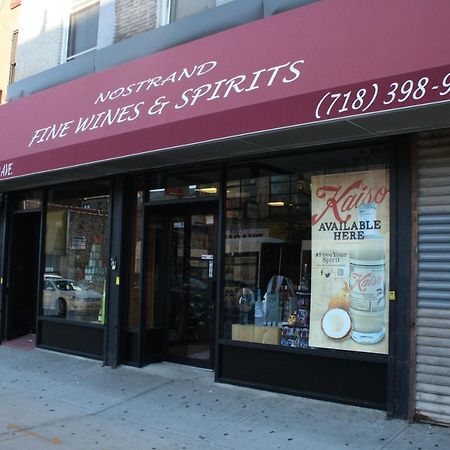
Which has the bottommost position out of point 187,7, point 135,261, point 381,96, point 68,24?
point 135,261

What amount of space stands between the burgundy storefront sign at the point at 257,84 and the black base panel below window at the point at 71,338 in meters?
2.62

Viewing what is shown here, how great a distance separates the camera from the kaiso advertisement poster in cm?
582

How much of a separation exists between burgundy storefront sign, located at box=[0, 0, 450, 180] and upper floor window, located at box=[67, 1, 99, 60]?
5.50 feet

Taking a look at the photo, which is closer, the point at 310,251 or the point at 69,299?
the point at 310,251

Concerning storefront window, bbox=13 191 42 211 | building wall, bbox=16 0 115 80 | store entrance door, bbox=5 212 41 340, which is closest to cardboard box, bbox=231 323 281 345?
storefront window, bbox=13 191 42 211

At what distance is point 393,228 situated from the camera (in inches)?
222

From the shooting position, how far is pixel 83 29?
9.91m

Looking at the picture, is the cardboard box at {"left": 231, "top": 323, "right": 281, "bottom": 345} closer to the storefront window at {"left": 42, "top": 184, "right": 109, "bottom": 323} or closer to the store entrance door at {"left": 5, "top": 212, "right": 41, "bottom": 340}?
the storefront window at {"left": 42, "top": 184, "right": 109, "bottom": 323}

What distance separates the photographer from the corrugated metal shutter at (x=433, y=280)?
5.20 meters

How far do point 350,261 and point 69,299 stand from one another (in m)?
5.32

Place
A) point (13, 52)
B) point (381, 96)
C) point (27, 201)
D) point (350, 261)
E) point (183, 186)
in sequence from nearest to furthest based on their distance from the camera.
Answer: point (381, 96)
point (350, 261)
point (183, 186)
point (27, 201)
point (13, 52)

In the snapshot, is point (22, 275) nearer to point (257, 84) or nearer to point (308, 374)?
point (308, 374)

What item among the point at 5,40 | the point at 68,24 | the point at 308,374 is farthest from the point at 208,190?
the point at 5,40

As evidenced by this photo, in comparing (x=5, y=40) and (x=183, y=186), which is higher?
(x=5, y=40)
